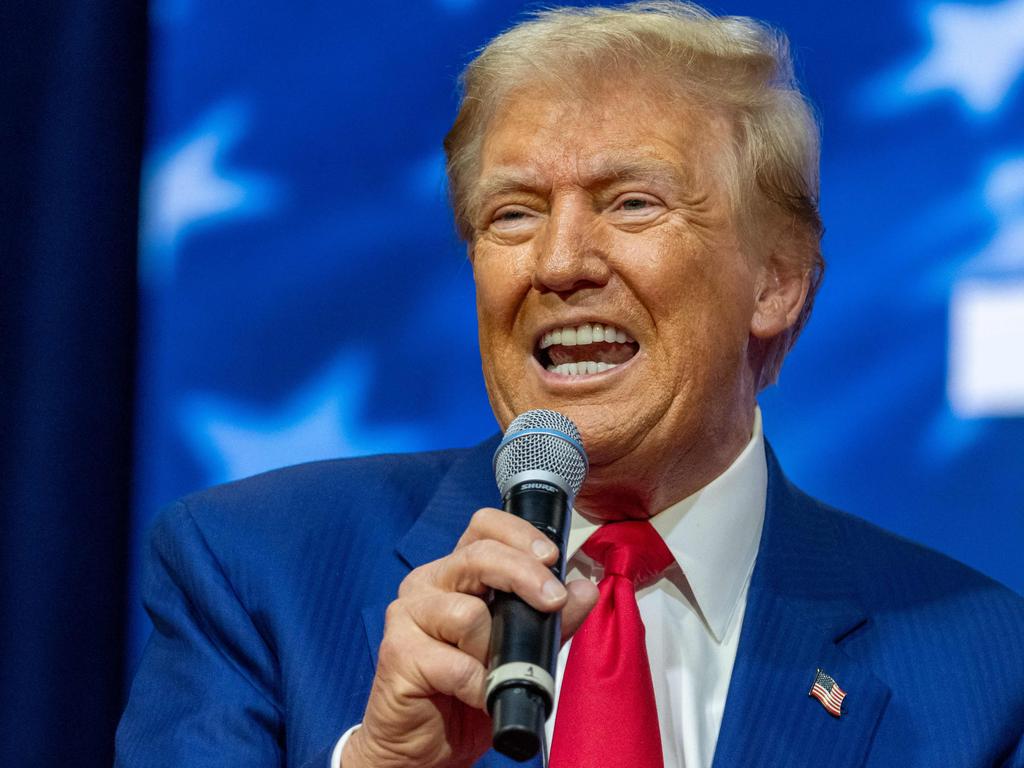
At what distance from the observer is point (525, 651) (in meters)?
1.14

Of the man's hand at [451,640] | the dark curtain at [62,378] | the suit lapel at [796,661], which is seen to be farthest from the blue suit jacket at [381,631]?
the dark curtain at [62,378]

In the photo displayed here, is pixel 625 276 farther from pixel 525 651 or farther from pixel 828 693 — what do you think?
pixel 525 651

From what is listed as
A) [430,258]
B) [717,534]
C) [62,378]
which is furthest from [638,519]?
[62,378]

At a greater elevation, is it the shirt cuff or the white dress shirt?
the white dress shirt

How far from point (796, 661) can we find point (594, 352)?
0.48 m

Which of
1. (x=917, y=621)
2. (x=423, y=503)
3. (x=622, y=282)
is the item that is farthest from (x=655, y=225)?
(x=917, y=621)

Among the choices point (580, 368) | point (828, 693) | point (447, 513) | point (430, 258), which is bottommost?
point (828, 693)

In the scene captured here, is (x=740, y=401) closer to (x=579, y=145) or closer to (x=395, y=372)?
(x=579, y=145)

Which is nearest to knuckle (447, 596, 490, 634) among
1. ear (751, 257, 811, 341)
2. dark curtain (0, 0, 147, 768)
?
ear (751, 257, 811, 341)

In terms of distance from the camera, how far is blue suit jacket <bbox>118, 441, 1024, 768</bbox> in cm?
182

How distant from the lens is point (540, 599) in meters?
1.18

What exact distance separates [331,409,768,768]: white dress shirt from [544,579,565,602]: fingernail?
0.69 meters

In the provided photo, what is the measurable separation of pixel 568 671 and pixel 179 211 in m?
1.19

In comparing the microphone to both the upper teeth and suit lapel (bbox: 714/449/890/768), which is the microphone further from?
suit lapel (bbox: 714/449/890/768)
